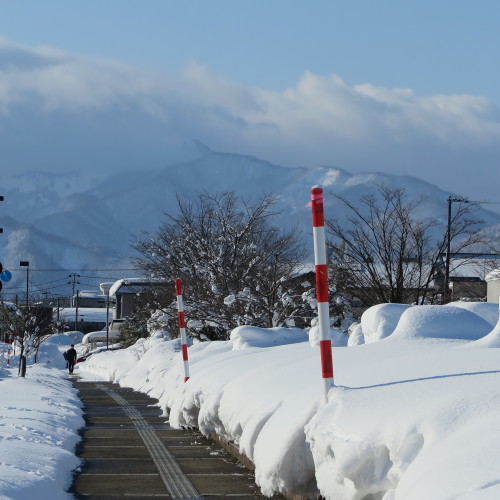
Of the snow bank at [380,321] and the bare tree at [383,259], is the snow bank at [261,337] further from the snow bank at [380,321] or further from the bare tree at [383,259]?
the bare tree at [383,259]

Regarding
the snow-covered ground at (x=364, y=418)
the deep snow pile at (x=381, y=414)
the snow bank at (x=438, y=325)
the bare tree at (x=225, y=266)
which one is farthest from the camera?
the bare tree at (x=225, y=266)

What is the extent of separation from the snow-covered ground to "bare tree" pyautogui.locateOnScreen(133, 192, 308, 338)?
20599mm

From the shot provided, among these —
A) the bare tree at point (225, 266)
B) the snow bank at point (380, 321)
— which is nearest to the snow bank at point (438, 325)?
the snow bank at point (380, 321)

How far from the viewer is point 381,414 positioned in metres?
5.81

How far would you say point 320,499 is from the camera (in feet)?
21.8

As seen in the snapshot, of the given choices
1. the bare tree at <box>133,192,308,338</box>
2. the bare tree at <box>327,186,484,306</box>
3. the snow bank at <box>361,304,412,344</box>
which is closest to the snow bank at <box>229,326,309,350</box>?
the snow bank at <box>361,304,412,344</box>

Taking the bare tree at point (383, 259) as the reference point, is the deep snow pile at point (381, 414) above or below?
below

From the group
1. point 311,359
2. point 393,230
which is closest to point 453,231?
point 393,230

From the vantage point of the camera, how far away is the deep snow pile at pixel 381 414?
459 centimetres

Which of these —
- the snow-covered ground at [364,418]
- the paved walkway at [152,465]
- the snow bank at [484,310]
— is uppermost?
the snow bank at [484,310]

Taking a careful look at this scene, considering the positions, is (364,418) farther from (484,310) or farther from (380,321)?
(484,310)

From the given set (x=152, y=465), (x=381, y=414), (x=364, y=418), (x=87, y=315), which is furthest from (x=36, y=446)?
(x=87, y=315)

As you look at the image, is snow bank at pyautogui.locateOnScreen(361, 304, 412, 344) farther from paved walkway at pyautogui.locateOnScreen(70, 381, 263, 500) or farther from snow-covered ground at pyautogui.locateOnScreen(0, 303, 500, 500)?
paved walkway at pyautogui.locateOnScreen(70, 381, 263, 500)

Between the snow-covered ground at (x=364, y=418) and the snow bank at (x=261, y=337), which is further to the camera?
the snow bank at (x=261, y=337)
